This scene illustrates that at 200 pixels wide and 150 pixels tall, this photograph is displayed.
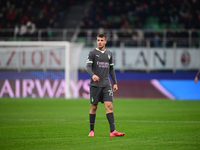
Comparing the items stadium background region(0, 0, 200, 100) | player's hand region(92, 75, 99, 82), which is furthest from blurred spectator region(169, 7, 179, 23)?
player's hand region(92, 75, 99, 82)

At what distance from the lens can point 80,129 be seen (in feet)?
26.9


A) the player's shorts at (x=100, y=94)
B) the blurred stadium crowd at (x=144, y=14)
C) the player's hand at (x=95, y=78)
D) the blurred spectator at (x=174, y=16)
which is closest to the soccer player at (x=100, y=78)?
the player's shorts at (x=100, y=94)

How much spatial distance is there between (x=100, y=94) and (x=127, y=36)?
593 inches

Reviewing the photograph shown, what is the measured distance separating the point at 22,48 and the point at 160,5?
432 inches

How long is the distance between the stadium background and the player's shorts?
12069 millimetres

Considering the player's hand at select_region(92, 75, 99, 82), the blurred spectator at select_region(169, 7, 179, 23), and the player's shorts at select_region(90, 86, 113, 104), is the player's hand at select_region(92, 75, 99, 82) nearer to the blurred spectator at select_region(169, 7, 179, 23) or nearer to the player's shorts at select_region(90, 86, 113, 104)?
the player's shorts at select_region(90, 86, 113, 104)

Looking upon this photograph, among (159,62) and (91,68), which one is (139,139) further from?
(159,62)

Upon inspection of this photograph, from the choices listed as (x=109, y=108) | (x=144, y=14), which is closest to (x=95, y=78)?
(x=109, y=108)

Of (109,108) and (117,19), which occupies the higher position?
(117,19)

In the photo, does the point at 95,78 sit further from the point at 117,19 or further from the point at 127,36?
the point at 117,19

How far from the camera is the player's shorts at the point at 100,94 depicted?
23.0ft

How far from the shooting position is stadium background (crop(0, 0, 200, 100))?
755 inches

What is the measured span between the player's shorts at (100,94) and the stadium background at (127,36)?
39.6 feet

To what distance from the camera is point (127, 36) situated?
2183 centimetres
